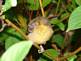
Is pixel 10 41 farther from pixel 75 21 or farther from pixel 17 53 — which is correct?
pixel 17 53

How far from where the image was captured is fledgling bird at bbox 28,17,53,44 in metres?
0.48

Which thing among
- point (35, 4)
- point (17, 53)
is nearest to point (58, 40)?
point (35, 4)

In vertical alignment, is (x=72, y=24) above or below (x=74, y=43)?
above

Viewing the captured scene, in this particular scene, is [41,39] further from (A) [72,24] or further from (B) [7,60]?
(B) [7,60]

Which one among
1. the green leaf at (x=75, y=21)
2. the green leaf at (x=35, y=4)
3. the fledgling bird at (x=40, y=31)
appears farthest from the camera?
the green leaf at (x=35, y=4)

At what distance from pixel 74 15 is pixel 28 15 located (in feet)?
0.79

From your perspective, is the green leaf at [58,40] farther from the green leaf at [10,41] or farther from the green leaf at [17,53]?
the green leaf at [17,53]

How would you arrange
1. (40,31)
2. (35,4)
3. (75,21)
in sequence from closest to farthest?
1. (75,21)
2. (40,31)
3. (35,4)

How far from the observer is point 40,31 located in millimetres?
488

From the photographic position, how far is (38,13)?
2.02 feet

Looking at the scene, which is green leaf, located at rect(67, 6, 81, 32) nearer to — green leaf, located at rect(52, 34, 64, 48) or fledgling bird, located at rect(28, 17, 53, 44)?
fledgling bird, located at rect(28, 17, 53, 44)

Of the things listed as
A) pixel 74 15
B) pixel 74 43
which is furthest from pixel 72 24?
pixel 74 43

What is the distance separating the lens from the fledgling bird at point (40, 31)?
48 cm

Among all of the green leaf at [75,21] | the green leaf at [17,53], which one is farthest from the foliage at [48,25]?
the green leaf at [17,53]
